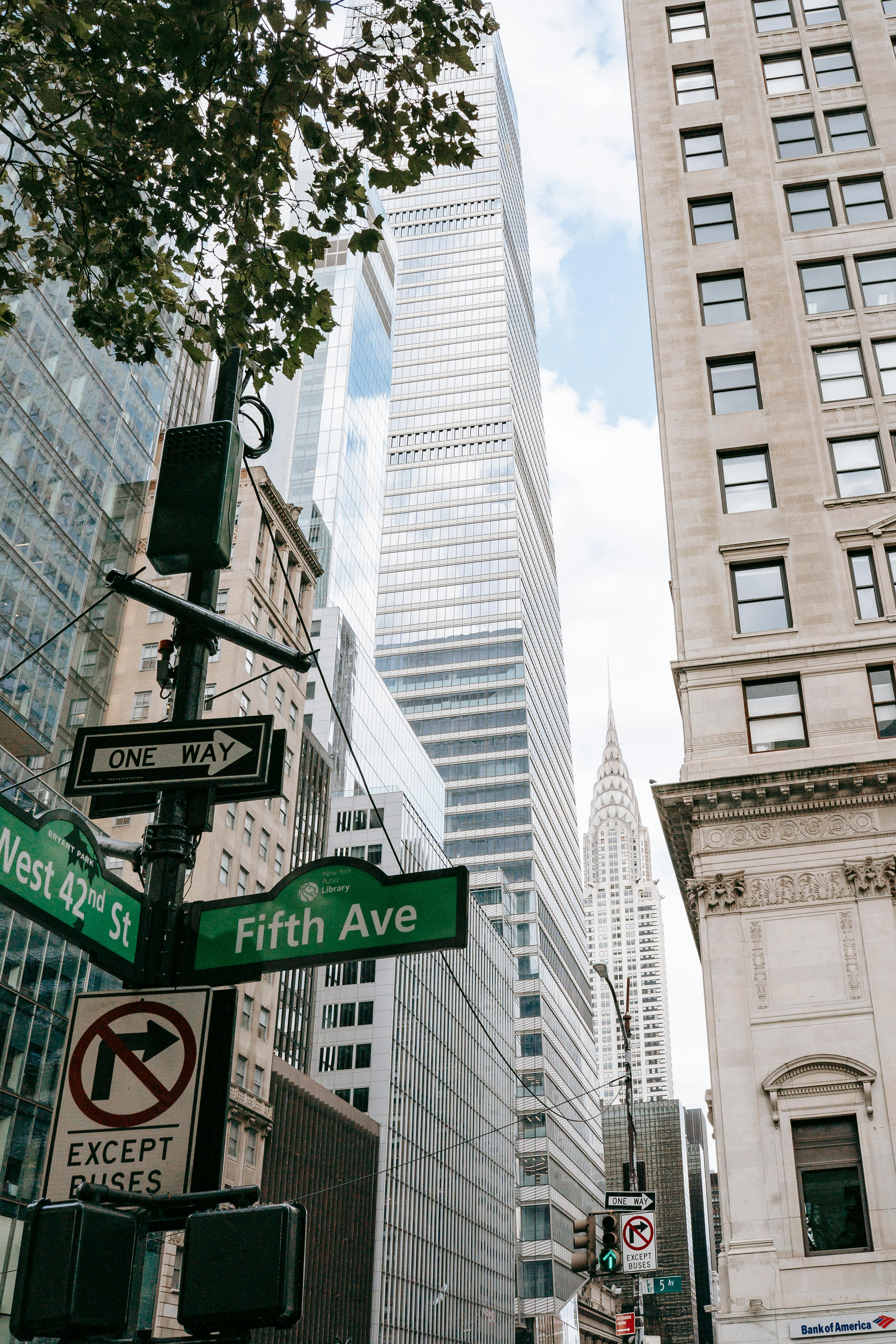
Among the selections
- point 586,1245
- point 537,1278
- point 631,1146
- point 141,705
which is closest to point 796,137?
point 631,1146

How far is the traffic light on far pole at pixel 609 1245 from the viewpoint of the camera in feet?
69.3

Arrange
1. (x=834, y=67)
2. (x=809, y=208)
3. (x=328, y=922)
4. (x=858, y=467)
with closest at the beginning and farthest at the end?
1. (x=328, y=922)
2. (x=858, y=467)
3. (x=809, y=208)
4. (x=834, y=67)

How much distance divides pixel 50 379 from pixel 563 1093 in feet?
379

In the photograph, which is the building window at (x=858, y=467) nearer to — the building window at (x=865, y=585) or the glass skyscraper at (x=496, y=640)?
the building window at (x=865, y=585)

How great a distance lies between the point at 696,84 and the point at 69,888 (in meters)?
43.2

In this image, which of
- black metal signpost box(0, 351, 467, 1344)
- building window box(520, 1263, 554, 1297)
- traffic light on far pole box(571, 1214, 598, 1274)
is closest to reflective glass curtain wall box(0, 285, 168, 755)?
traffic light on far pole box(571, 1214, 598, 1274)

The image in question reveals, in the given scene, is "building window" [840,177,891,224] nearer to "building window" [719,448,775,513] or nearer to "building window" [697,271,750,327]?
"building window" [697,271,750,327]

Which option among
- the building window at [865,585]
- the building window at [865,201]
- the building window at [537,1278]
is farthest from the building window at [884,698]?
the building window at [537,1278]

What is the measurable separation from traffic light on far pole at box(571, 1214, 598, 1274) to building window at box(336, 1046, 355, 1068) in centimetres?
6162

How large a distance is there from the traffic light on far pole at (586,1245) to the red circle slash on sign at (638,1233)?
22.7 inches

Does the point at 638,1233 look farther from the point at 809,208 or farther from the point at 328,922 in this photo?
the point at 809,208

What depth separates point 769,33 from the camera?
41031 millimetres

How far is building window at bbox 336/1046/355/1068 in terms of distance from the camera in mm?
83062

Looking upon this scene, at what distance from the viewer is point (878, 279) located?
36.0m
